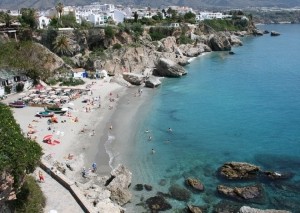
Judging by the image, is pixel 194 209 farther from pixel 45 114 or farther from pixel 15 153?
pixel 45 114

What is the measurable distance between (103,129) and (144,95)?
1561 cm

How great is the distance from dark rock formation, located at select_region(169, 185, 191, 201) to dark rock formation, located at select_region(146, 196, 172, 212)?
986mm

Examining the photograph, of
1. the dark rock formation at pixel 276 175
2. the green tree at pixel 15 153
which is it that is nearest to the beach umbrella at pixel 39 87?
the green tree at pixel 15 153

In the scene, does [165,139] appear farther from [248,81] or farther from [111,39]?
[111,39]

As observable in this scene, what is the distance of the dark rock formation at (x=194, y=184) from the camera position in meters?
26.1

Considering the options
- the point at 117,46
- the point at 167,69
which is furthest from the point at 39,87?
the point at 117,46

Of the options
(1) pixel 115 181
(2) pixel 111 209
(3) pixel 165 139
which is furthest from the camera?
(3) pixel 165 139

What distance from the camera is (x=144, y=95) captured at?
52.8 meters

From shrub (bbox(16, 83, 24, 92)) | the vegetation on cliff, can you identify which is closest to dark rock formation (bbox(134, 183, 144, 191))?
the vegetation on cliff

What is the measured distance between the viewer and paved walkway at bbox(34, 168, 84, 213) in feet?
65.8

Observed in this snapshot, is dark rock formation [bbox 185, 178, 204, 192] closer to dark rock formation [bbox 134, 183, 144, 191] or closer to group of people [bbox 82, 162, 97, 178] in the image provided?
dark rock formation [bbox 134, 183, 144, 191]

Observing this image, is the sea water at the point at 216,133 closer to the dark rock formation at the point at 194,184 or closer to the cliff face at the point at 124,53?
the dark rock formation at the point at 194,184

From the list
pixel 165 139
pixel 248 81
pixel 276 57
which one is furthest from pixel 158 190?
pixel 276 57

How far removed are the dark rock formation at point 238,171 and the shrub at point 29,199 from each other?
549 inches
